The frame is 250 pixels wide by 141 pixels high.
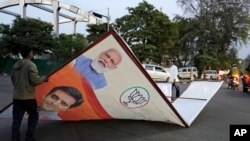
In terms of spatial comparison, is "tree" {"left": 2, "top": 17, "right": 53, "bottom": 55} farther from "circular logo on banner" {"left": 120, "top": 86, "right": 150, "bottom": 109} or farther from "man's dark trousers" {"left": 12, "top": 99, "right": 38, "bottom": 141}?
"man's dark trousers" {"left": 12, "top": 99, "right": 38, "bottom": 141}

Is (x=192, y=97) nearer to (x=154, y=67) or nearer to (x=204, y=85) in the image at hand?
(x=204, y=85)

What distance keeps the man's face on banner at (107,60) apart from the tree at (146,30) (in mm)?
43028

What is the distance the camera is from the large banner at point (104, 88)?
310 inches

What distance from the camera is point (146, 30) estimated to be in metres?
52.1

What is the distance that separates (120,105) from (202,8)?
56731 mm

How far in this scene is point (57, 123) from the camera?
1000 centimetres

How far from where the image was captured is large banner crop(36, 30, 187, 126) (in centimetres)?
787

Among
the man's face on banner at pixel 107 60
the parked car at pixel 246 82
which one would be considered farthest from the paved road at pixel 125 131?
the parked car at pixel 246 82

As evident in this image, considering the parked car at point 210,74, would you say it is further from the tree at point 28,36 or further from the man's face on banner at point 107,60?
the man's face on banner at point 107,60

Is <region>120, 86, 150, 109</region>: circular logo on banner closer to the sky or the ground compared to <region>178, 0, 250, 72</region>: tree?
closer to the ground

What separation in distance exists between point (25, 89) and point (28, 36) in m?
47.3

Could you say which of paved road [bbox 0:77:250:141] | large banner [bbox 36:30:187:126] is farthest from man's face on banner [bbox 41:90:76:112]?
paved road [bbox 0:77:250:141]

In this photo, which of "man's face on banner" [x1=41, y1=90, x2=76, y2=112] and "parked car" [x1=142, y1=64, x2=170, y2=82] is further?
"parked car" [x1=142, y1=64, x2=170, y2=82]

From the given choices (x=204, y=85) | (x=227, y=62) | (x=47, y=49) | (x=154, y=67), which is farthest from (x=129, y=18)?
(x=204, y=85)
